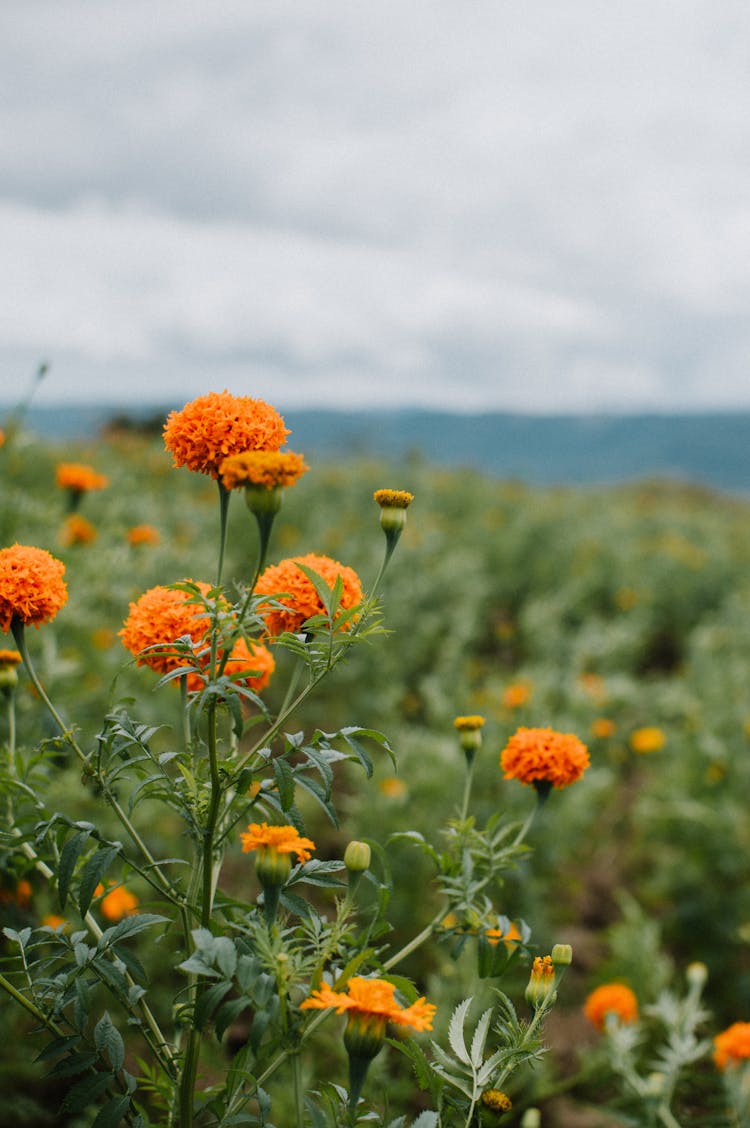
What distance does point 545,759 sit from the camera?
4.42 feet

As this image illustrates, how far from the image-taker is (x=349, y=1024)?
0.89 meters

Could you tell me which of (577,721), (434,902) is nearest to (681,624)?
(577,721)

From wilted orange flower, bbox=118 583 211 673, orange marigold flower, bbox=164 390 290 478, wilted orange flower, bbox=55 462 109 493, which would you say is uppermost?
orange marigold flower, bbox=164 390 290 478

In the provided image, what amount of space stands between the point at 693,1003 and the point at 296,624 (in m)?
1.58

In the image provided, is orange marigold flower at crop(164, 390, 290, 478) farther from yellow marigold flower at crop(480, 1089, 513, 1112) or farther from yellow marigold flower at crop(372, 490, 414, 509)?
yellow marigold flower at crop(480, 1089, 513, 1112)

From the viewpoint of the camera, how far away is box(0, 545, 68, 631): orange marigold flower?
42.6 inches

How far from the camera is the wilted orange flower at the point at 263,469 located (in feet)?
2.83

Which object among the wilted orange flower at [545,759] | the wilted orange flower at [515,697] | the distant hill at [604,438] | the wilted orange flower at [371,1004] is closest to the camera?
the wilted orange flower at [371,1004]

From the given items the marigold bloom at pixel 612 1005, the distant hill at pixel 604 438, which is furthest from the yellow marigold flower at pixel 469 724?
the distant hill at pixel 604 438

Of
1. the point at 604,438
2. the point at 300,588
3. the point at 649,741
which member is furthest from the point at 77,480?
the point at 604,438

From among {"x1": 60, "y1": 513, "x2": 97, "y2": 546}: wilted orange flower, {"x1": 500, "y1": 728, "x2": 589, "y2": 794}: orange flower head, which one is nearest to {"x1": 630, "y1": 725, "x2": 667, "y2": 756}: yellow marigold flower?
{"x1": 60, "y1": 513, "x2": 97, "y2": 546}: wilted orange flower

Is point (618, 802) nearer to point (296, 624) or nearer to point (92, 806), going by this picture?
point (92, 806)

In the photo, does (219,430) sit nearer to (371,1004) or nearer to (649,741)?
(371,1004)

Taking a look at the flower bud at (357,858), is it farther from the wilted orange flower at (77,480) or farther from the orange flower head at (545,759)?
the wilted orange flower at (77,480)
